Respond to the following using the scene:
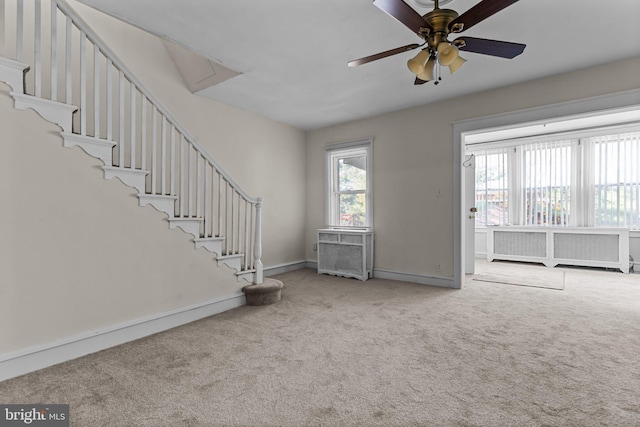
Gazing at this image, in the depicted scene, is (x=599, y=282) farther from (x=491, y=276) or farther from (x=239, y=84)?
(x=239, y=84)

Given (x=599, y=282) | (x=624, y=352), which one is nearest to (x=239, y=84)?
(x=624, y=352)

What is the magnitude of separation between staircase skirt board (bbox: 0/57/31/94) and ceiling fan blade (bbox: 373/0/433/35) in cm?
228

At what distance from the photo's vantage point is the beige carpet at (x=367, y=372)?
5.31 feet

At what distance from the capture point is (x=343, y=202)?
562 cm

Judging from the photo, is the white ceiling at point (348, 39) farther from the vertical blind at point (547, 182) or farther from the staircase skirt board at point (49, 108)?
the vertical blind at point (547, 182)

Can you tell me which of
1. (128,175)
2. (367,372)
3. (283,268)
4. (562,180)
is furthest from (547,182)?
(128,175)

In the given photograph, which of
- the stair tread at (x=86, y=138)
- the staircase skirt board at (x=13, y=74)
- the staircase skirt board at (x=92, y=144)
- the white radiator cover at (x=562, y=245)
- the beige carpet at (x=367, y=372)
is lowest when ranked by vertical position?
the beige carpet at (x=367, y=372)

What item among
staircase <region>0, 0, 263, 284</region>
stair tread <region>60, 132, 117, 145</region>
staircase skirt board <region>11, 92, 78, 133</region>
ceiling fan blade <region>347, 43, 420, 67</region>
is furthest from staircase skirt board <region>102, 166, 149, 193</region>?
ceiling fan blade <region>347, 43, 420, 67</region>

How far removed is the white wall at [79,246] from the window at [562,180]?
20.6 feet

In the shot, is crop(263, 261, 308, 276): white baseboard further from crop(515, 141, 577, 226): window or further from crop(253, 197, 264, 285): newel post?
crop(515, 141, 577, 226): window

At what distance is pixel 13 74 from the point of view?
1960 millimetres

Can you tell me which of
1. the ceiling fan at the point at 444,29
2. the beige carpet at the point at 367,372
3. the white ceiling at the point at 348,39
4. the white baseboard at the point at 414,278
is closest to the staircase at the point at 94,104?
the white ceiling at the point at 348,39

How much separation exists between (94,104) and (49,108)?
0.43 meters

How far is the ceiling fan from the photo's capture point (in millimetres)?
1714
